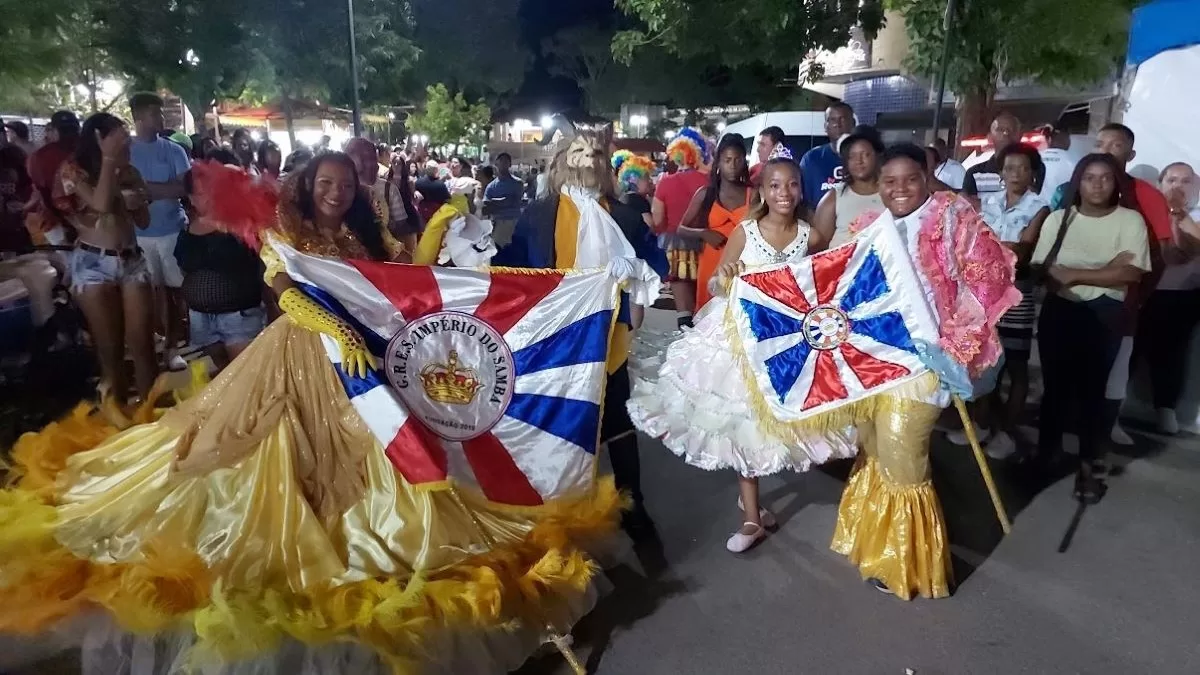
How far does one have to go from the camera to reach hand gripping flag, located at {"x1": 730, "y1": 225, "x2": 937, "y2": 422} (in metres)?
3.29

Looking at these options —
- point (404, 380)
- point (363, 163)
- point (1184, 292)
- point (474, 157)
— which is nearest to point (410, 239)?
point (363, 163)

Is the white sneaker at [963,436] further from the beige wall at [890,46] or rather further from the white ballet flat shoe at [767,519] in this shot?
the beige wall at [890,46]

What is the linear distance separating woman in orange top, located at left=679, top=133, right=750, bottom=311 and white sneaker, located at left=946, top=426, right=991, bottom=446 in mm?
1813

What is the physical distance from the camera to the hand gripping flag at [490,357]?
10.9 ft

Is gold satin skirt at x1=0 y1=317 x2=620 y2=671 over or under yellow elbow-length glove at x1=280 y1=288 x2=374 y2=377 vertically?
under

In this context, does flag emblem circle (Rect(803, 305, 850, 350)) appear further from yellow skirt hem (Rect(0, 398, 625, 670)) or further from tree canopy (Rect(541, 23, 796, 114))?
tree canopy (Rect(541, 23, 796, 114))

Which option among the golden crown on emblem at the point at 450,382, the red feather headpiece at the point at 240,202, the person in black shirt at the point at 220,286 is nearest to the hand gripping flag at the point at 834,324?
the golden crown on emblem at the point at 450,382

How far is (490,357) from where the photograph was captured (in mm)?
3510

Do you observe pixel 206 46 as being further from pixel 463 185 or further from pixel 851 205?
pixel 851 205

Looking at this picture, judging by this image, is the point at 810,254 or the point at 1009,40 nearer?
the point at 810,254

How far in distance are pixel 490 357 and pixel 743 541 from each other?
4.76 feet

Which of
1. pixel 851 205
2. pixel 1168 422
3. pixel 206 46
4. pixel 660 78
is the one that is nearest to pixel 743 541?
pixel 851 205

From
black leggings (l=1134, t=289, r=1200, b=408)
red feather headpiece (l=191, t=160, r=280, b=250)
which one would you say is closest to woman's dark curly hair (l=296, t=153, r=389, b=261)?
red feather headpiece (l=191, t=160, r=280, b=250)

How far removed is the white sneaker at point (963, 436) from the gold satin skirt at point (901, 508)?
2.01 meters
